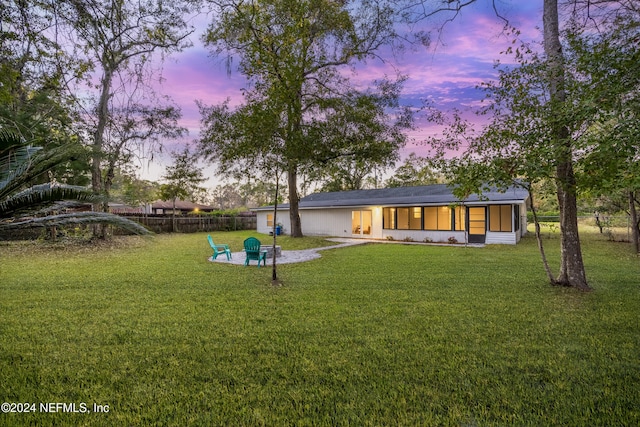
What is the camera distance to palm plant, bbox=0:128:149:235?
2.99 m

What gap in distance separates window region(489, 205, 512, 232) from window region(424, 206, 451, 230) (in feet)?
7.23

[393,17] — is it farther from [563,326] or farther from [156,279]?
[156,279]

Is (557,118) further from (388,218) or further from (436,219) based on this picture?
(388,218)

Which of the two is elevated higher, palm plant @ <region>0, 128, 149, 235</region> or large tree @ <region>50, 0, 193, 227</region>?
large tree @ <region>50, 0, 193, 227</region>

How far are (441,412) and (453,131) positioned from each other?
5.59 m

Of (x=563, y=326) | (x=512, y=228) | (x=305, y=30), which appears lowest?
(x=563, y=326)

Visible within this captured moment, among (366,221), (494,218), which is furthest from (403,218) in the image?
(494,218)

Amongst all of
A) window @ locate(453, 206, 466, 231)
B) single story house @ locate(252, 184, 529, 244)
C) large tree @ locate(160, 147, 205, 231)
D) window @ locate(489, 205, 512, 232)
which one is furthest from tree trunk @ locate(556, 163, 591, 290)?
large tree @ locate(160, 147, 205, 231)

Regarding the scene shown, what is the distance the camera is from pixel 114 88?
172 inches

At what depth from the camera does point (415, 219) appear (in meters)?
17.8

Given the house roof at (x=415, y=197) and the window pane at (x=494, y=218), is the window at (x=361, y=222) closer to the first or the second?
the house roof at (x=415, y=197)

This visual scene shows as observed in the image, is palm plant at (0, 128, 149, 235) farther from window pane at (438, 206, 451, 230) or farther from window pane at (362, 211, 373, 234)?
window pane at (362, 211, 373, 234)

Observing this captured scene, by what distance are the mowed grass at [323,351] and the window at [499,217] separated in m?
8.59

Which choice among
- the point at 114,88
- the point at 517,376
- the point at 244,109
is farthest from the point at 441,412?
the point at 244,109
